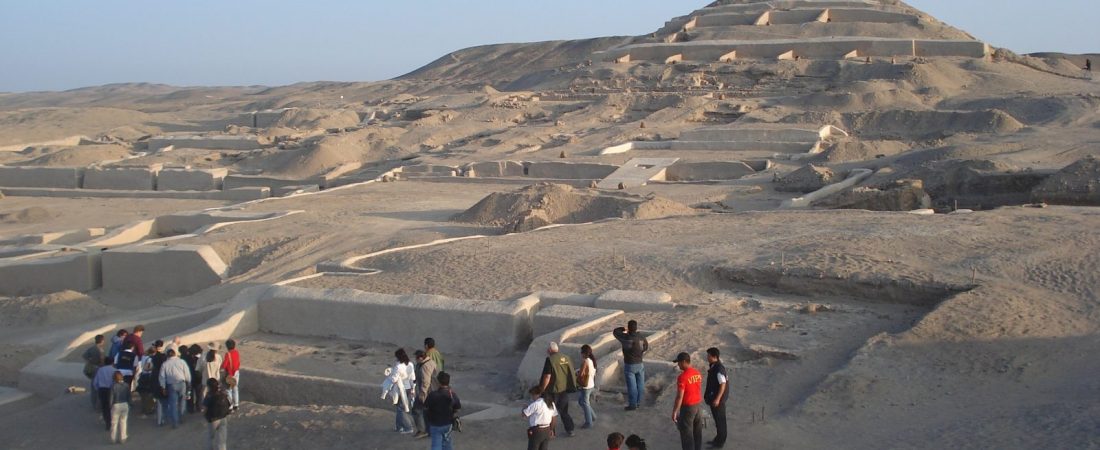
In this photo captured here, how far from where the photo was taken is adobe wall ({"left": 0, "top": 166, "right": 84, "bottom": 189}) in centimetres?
2483

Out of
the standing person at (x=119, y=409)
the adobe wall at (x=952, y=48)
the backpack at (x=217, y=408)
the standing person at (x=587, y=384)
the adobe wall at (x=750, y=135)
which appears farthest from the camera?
the adobe wall at (x=952, y=48)

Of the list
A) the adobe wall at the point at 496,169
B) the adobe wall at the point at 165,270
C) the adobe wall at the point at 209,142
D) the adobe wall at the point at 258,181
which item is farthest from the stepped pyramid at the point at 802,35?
the adobe wall at the point at 165,270

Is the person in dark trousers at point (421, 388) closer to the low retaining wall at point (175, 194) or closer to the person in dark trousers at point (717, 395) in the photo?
the person in dark trousers at point (717, 395)

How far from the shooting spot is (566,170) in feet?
72.0

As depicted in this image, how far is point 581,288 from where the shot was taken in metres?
10.3

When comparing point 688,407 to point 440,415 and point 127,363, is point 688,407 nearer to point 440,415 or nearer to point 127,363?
point 440,415

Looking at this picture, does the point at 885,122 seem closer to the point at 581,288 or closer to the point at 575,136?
the point at 575,136

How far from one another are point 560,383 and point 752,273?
3521 millimetres

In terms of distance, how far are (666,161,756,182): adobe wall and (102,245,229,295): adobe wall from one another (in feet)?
31.4

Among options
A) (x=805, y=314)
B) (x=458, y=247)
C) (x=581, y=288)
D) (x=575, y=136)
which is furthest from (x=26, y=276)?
(x=575, y=136)

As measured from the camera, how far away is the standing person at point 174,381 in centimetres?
820

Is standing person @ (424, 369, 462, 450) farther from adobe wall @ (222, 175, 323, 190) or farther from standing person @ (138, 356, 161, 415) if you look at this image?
adobe wall @ (222, 175, 323, 190)

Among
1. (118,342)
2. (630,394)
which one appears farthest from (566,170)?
(630,394)

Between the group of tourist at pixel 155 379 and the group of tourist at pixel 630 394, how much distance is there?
240 cm
